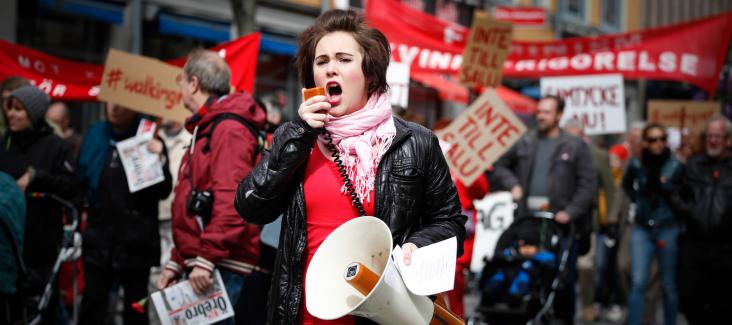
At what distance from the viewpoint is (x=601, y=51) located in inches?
438

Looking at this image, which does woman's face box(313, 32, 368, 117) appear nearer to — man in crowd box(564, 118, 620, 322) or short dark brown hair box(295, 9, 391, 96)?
short dark brown hair box(295, 9, 391, 96)

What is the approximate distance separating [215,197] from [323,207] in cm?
136

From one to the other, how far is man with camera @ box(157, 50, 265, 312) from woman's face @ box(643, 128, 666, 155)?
15.2 ft

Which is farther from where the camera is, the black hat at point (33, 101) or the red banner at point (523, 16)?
the red banner at point (523, 16)

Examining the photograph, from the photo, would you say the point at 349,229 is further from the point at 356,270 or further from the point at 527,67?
the point at 527,67

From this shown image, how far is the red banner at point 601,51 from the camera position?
1074 cm

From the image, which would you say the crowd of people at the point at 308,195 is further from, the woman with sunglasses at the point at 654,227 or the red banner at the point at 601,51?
the red banner at the point at 601,51

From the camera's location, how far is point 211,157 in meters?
4.57

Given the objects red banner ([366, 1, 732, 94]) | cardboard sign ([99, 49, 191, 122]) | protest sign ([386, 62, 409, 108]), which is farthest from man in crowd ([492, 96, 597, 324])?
cardboard sign ([99, 49, 191, 122])

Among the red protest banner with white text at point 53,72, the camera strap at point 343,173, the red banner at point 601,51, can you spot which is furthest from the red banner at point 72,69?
the camera strap at point 343,173

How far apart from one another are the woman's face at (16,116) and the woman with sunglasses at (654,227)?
199 inches

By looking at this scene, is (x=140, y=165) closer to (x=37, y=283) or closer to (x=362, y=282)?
Answer: (x=37, y=283)

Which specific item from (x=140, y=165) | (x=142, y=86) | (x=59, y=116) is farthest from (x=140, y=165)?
(x=59, y=116)

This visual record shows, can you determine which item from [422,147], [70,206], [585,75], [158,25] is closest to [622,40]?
[585,75]
